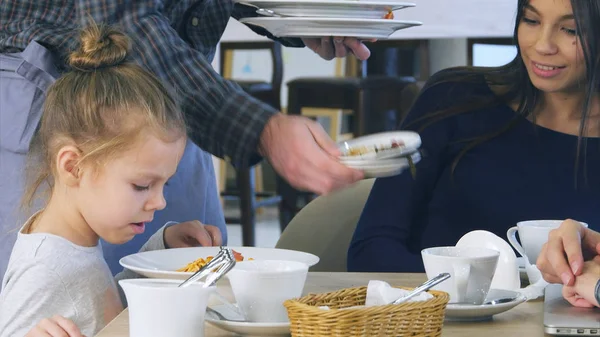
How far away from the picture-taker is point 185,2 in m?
1.88

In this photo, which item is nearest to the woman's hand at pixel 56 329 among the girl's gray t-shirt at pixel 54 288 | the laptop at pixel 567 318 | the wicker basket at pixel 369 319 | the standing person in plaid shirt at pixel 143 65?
the girl's gray t-shirt at pixel 54 288

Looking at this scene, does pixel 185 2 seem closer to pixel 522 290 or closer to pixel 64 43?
pixel 64 43

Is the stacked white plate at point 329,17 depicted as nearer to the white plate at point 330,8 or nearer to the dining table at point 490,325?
the white plate at point 330,8

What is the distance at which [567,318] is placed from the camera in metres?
1.19

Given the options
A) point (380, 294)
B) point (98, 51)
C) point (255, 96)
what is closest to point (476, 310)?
point (380, 294)

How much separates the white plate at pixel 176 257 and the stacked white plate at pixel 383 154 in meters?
0.17

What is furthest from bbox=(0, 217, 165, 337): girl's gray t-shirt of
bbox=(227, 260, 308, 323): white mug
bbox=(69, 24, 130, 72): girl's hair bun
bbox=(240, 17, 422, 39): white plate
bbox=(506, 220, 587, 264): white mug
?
bbox=(506, 220, 587, 264): white mug

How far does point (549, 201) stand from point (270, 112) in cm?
72

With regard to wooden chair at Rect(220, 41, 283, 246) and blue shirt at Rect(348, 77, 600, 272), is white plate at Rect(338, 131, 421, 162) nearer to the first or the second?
blue shirt at Rect(348, 77, 600, 272)

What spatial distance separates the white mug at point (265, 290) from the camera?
1.12 m

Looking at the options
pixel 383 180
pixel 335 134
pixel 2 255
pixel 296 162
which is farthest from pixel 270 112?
pixel 335 134

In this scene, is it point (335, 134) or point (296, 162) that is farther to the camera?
point (335, 134)

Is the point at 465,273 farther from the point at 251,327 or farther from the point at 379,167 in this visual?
the point at 251,327

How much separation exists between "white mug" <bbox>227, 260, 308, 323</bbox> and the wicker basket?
0.18 feet
